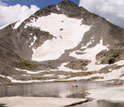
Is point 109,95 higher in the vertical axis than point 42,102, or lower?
higher

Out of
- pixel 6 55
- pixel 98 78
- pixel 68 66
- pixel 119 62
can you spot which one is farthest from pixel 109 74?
pixel 6 55

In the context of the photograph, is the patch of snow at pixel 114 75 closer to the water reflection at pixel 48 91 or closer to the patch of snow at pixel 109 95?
the water reflection at pixel 48 91

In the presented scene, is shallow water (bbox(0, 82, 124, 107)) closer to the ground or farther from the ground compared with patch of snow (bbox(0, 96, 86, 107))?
farther from the ground

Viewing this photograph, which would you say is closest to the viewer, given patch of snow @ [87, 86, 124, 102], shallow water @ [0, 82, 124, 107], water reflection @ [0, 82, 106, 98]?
patch of snow @ [87, 86, 124, 102]

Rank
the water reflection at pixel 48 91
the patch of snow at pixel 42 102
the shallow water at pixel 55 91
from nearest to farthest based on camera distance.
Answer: the patch of snow at pixel 42 102 → the shallow water at pixel 55 91 → the water reflection at pixel 48 91

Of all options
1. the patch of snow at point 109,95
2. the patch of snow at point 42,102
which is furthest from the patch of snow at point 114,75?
the patch of snow at point 42,102

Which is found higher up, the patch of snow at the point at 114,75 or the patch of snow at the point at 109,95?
the patch of snow at the point at 114,75

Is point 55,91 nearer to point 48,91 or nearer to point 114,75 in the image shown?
point 48,91

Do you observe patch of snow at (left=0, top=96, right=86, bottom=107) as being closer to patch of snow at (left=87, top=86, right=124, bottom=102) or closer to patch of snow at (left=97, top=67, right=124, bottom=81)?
patch of snow at (left=87, top=86, right=124, bottom=102)

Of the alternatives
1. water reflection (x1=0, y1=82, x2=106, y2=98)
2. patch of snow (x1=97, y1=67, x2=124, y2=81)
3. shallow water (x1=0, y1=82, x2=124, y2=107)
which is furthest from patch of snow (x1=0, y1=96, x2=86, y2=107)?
patch of snow (x1=97, y1=67, x2=124, y2=81)

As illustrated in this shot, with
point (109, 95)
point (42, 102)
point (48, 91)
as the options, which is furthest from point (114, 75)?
point (42, 102)

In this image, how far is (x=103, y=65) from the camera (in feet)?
575

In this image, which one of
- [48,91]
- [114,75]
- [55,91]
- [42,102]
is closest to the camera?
[42,102]

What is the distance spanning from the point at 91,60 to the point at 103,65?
2258 centimetres
